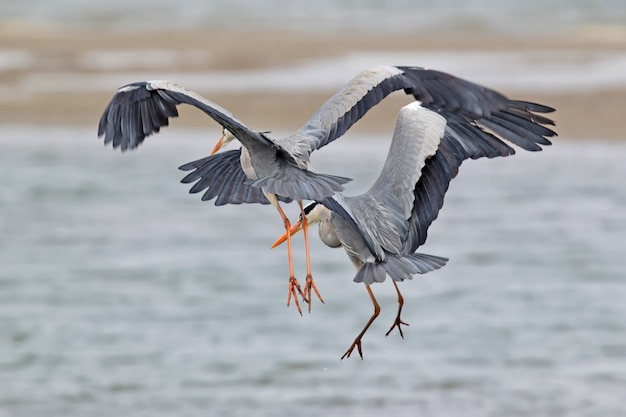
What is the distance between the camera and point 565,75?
23.8 m

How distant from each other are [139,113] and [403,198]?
144 centimetres

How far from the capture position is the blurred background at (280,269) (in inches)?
395

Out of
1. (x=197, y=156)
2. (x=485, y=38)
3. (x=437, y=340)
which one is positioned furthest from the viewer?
(x=485, y=38)

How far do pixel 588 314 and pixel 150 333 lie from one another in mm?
3594

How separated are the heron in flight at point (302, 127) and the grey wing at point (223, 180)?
0.23 feet

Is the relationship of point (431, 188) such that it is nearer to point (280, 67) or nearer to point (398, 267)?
point (398, 267)

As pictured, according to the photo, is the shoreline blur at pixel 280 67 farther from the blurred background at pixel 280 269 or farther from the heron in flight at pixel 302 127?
the heron in flight at pixel 302 127

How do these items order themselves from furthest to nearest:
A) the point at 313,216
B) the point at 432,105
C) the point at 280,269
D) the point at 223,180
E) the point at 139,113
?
the point at 280,269 < the point at 223,180 < the point at 313,216 < the point at 139,113 < the point at 432,105

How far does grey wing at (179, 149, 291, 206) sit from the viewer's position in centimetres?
739

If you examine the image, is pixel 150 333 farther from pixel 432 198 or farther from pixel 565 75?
pixel 565 75

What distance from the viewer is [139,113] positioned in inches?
267

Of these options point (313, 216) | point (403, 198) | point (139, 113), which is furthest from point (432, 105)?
point (139, 113)

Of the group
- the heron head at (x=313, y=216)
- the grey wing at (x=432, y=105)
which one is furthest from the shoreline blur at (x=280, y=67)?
the heron head at (x=313, y=216)

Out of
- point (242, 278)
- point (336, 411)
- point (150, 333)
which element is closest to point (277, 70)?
→ point (242, 278)
